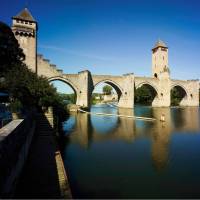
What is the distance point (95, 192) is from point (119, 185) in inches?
44.0

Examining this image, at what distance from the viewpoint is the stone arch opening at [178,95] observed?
63.0m

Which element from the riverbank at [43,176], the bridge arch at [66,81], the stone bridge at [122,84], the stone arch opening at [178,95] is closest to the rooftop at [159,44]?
the stone bridge at [122,84]

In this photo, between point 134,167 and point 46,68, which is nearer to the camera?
point 134,167

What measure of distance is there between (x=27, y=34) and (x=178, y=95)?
52386mm

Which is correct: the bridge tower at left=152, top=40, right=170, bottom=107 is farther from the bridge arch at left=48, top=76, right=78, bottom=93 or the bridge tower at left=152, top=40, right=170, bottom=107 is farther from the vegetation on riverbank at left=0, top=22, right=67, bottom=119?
the vegetation on riverbank at left=0, top=22, right=67, bottom=119

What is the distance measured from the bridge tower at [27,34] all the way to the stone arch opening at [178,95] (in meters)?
46.4

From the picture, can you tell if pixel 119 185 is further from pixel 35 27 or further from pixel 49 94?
pixel 35 27

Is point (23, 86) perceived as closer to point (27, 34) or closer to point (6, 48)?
point (6, 48)

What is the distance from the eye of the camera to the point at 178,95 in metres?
66.2

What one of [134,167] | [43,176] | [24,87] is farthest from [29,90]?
[134,167]

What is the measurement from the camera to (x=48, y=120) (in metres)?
15.4

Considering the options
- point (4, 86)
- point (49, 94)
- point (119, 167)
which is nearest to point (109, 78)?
point (49, 94)

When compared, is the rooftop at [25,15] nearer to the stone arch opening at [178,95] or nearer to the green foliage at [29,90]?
the green foliage at [29,90]

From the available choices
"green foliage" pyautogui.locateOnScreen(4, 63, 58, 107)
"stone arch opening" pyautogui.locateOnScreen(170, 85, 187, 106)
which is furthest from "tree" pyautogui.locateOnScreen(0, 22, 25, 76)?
"stone arch opening" pyautogui.locateOnScreen(170, 85, 187, 106)
